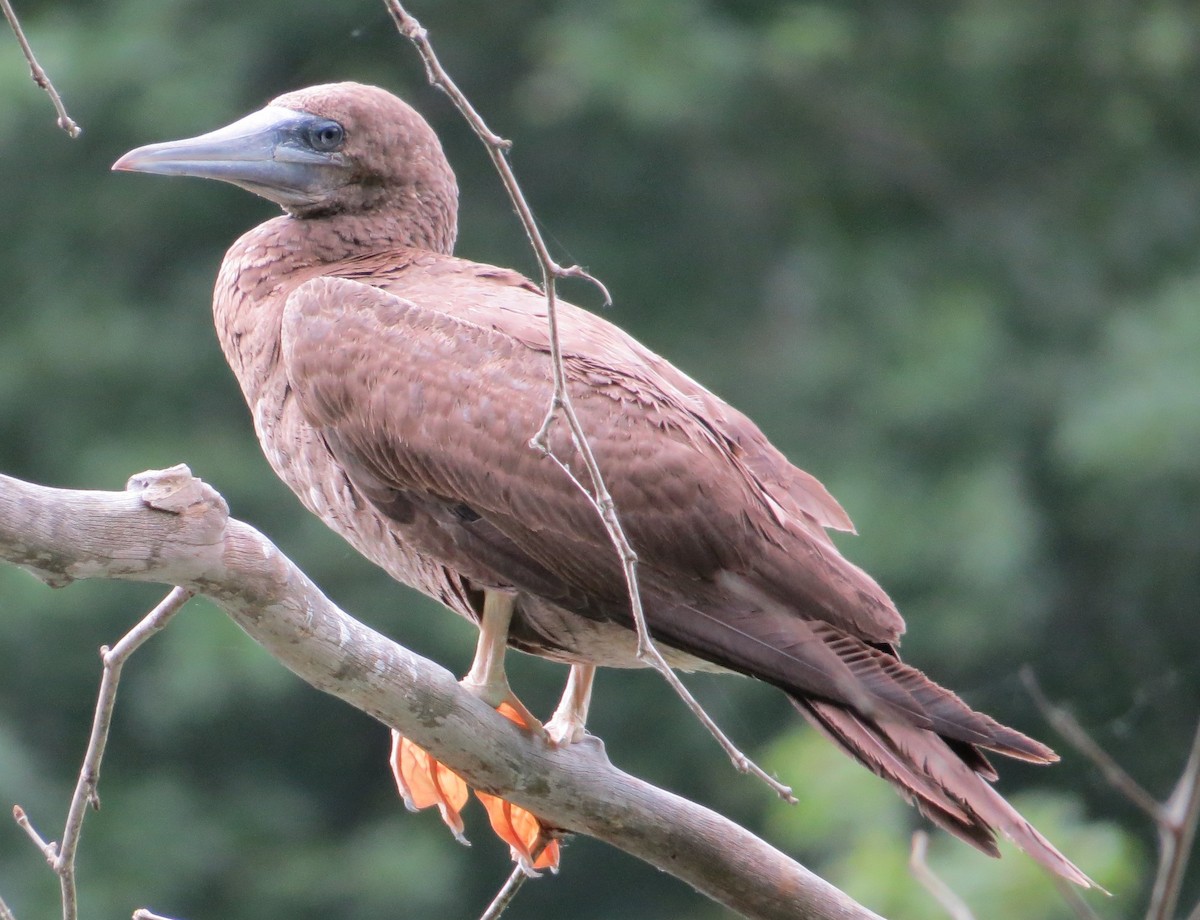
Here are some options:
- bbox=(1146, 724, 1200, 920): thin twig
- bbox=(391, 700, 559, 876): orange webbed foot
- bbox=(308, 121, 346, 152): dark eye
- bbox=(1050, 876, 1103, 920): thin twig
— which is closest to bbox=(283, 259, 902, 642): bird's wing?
bbox=(391, 700, 559, 876): orange webbed foot

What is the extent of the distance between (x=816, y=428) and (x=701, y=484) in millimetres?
7388

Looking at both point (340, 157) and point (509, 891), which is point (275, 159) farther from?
point (509, 891)

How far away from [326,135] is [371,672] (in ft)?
4.45

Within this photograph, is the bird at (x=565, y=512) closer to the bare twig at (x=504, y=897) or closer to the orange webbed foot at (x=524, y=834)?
the orange webbed foot at (x=524, y=834)

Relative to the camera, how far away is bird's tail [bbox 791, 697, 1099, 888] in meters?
2.66

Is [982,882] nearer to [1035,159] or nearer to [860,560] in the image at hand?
[860,560]

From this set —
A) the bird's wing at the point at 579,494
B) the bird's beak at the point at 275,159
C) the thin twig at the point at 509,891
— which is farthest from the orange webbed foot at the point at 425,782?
the bird's beak at the point at 275,159

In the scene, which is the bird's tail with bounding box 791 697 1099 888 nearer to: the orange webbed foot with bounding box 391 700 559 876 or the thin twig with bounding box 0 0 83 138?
the orange webbed foot with bounding box 391 700 559 876

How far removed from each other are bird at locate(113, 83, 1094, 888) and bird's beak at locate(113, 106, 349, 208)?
12cm

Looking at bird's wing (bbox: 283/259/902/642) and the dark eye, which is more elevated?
the dark eye

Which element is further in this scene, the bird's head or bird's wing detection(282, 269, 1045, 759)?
the bird's head

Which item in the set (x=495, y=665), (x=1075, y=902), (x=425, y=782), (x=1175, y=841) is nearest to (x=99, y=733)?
(x=495, y=665)

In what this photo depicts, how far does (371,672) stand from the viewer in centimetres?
268

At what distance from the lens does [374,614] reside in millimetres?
9680
